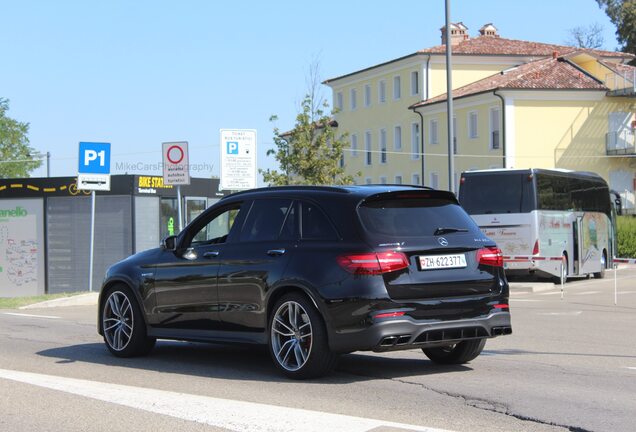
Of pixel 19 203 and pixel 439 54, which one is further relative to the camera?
pixel 439 54

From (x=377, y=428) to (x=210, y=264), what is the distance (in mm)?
3777

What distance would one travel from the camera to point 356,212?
924cm

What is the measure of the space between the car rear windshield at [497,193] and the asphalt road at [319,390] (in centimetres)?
1565

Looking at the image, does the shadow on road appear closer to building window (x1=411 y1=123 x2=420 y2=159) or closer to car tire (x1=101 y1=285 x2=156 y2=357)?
car tire (x1=101 y1=285 x2=156 y2=357)

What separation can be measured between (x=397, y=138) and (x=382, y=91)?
424 cm

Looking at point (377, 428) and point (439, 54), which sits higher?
point (439, 54)

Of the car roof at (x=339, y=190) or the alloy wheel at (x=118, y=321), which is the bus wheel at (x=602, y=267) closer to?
the alloy wheel at (x=118, y=321)

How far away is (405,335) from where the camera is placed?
29.0ft

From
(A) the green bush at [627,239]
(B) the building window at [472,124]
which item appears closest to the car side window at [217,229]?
(A) the green bush at [627,239]

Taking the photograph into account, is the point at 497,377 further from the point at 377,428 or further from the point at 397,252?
the point at 377,428

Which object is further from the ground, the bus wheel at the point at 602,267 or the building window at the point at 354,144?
the building window at the point at 354,144

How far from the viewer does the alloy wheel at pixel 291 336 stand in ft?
30.1

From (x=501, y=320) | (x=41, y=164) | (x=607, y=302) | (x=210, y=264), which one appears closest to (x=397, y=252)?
(x=501, y=320)

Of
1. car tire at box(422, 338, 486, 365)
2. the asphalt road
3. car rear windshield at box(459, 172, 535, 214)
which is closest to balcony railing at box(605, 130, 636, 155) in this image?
car rear windshield at box(459, 172, 535, 214)
